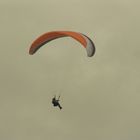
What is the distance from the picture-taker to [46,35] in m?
117

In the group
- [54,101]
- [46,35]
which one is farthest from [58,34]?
[54,101]

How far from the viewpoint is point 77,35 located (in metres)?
116

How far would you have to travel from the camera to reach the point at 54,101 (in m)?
118

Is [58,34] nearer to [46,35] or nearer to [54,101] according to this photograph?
[46,35]

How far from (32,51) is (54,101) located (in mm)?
7289

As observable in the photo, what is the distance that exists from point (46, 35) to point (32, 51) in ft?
11.4

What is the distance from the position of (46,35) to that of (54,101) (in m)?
→ 8.61

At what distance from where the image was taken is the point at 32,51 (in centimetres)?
11950

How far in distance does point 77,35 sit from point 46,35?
4.35m

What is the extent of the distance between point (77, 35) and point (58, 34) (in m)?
2.74

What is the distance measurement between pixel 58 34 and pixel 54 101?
8.73 metres

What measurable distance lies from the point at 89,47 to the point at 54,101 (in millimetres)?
9321
